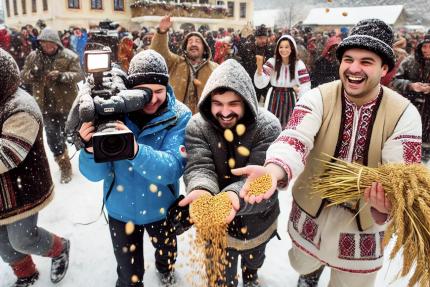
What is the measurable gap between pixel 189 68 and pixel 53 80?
75.2 inches

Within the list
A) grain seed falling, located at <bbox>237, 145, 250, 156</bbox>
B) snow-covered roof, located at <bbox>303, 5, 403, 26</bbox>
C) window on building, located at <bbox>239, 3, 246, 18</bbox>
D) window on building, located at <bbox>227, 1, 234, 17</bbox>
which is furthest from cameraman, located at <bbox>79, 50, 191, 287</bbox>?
snow-covered roof, located at <bbox>303, 5, 403, 26</bbox>

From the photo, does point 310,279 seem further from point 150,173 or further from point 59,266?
point 59,266

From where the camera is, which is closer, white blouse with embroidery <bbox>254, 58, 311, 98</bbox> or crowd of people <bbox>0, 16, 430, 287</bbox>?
crowd of people <bbox>0, 16, 430, 287</bbox>

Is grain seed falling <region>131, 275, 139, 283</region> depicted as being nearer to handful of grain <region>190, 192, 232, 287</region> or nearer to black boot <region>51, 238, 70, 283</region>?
handful of grain <region>190, 192, 232, 287</region>

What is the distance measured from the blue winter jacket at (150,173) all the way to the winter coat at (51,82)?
2.97 m

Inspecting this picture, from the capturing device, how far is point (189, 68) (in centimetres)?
451

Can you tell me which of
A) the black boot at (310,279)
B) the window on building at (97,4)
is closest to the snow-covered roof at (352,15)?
the window on building at (97,4)

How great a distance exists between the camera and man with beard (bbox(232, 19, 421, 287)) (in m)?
1.80

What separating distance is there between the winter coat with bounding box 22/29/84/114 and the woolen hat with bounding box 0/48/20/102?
8.44ft

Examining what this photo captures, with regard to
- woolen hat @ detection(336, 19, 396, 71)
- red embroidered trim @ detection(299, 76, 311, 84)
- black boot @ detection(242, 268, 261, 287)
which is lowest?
black boot @ detection(242, 268, 261, 287)

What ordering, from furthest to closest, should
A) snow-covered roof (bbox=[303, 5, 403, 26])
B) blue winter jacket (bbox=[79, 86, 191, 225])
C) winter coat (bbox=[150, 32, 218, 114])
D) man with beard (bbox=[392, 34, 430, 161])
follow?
snow-covered roof (bbox=[303, 5, 403, 26])
man with beard (bbox=[392, 34, 430, 161])
winter coat (bbox=[150, 32, 218, 114])
blue winter jacket (bbox=[79, 86, 191, 225])

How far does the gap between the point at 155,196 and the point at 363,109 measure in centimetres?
140

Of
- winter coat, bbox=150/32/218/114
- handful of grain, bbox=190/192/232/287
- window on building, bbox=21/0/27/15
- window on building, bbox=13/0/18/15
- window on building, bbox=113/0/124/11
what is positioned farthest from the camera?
Result: window on building, bbox=13/0/18/15

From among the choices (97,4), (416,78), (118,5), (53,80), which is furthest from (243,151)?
(118,5)
